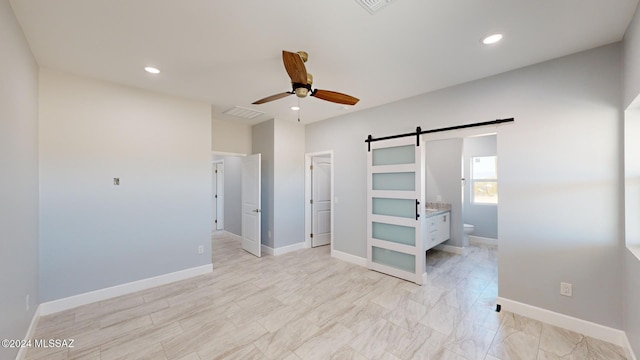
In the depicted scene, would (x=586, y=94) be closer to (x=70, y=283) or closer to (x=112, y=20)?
(x=112, y=20)

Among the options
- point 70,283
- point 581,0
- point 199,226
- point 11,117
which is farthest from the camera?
point 199,226

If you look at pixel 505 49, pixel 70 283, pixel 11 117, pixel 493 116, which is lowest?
pixel 70 283

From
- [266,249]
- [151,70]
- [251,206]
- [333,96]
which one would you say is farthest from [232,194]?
[333,96]

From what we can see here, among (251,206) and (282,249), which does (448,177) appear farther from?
(251,206)

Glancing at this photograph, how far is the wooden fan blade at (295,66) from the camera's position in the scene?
6.21 feet

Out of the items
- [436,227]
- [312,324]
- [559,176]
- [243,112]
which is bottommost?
[312,324]

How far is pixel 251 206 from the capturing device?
5000 millimetres

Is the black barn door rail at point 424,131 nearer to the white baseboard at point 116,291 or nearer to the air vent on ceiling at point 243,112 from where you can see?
the air vent on ceiling at point 243,112

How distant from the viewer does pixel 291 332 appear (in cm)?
239

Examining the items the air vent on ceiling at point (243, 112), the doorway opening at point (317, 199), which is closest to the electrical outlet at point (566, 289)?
the doorway opening at point (317, 199)

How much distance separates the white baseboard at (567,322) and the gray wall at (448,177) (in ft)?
7.63

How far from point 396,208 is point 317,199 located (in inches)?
84.6

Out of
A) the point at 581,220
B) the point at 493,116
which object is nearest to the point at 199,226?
the point at 493,116

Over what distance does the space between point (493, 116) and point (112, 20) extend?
12.9 feet
